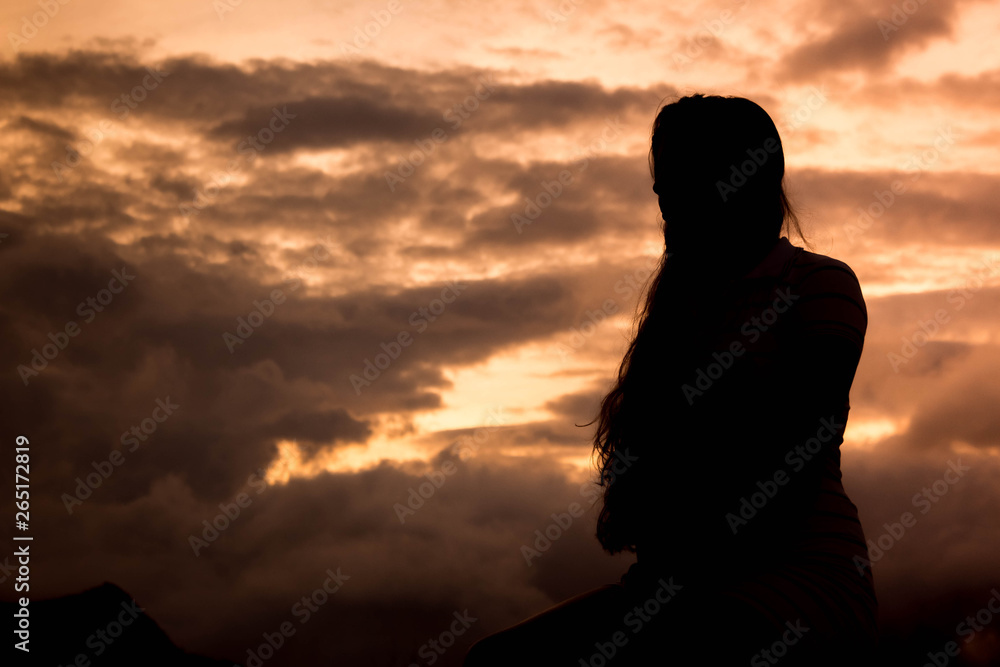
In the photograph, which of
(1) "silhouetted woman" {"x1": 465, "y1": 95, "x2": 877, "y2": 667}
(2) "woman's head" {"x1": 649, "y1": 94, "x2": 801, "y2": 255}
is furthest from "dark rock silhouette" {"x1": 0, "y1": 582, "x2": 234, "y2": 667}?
(2) "woman's head" {"x1": 649, "y1": 94, "x2": 801, "y2": 255}

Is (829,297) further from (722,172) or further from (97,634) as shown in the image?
(97,634)

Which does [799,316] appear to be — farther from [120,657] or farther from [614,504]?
[120,657]

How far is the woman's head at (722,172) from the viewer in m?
2.71

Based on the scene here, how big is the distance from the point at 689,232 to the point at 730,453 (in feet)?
3.07

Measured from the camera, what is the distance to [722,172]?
9.00 ft

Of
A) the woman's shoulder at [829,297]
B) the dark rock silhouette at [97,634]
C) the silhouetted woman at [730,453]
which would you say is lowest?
the dark rock silhouette at [97,634]

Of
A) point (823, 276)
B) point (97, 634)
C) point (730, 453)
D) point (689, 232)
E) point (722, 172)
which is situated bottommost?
point (97, 634)

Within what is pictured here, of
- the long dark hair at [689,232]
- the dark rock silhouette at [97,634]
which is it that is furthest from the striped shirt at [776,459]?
the dark rock silhouette at [97,634]

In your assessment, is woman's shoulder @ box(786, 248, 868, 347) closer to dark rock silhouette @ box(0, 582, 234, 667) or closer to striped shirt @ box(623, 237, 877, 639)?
striped shirt @ box(623, 237, 877, 639)

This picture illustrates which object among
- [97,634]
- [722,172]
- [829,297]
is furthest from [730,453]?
[97,634]

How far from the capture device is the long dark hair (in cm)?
271

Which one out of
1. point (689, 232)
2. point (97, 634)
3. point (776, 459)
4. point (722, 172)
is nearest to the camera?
point (776, 459)

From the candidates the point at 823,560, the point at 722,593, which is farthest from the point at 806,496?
the point at 722,593

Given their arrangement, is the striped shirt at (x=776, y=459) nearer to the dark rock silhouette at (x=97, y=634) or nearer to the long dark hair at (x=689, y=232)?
the long dark hair at (x=689, y=232)
